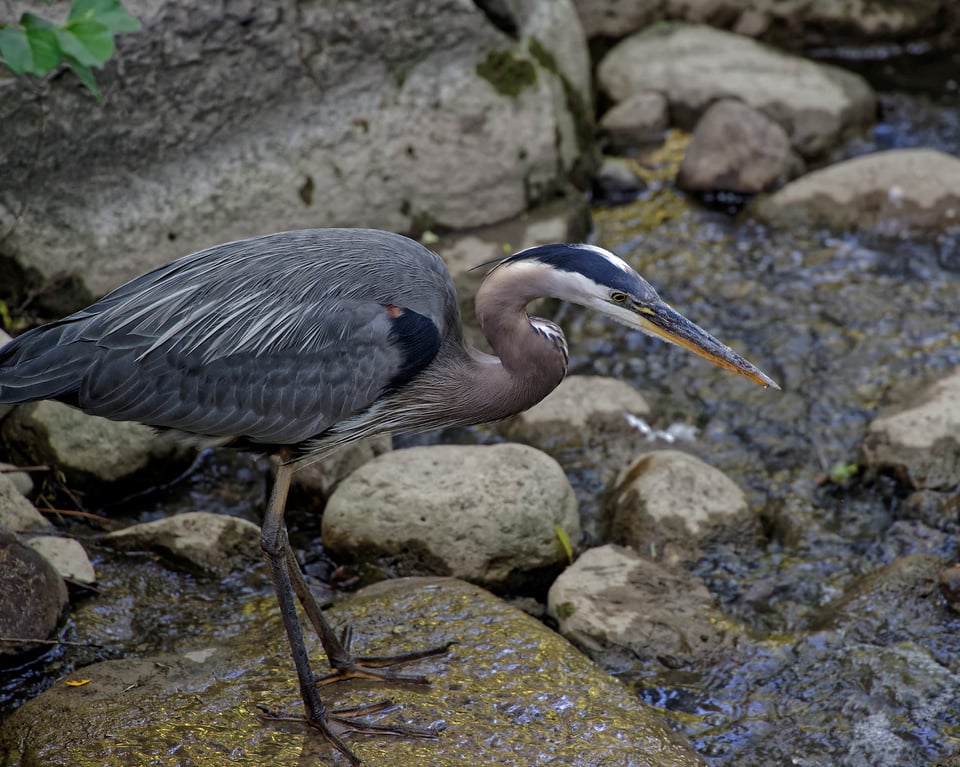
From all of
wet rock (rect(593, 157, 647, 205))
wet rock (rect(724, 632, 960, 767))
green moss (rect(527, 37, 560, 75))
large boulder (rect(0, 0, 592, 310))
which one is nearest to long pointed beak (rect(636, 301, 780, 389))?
wet rock (rect(724, 632, 960, 767))

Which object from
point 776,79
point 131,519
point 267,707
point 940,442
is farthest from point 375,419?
point 776,79

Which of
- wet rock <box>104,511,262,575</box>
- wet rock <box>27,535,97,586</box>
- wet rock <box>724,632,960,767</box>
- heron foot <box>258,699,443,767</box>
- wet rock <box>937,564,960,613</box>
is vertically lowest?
wet rock <box>724,632,960,767</box>

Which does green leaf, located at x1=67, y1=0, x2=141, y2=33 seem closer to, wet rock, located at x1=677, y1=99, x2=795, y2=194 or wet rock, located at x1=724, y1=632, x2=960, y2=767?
wet rock, located at x1=724, y1=632, x2=960, y2=767

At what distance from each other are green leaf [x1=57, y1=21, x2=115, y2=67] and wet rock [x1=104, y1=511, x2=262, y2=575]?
221 centimetres

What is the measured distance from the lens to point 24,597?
4039mm

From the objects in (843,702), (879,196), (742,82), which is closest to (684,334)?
(843,702)

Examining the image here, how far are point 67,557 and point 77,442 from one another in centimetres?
76

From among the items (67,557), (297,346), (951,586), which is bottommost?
(951,586)

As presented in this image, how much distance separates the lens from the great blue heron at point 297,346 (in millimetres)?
3869

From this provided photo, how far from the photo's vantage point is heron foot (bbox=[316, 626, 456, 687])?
3.91 m

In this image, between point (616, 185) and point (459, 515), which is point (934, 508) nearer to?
point (459, 515)

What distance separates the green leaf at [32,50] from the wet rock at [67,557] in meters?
2.01

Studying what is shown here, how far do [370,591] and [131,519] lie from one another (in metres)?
1.40

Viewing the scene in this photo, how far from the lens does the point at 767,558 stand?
16.6ft
